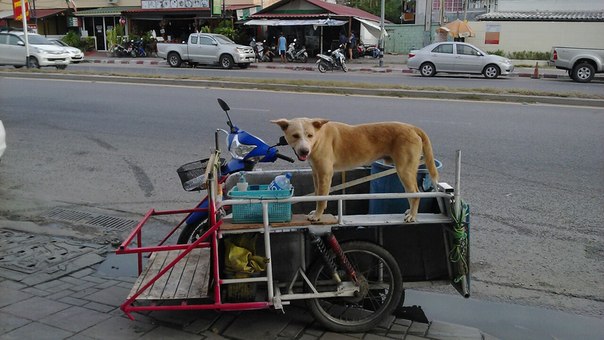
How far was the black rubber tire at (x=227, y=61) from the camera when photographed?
84.7 feet

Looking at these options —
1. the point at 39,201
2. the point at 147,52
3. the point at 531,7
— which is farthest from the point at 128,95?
the point at 531,7

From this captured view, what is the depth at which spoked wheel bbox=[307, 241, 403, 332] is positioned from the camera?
11.4 feet

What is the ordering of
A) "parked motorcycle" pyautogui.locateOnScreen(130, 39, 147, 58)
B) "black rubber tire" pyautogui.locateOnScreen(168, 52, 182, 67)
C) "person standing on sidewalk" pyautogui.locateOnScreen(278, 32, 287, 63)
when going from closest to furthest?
"black rubber tire" pyautogui.locateOnScreen(168, 52, 182, 67) → "person standing on sidewalk" pyautogui.locateOnScreen(278, 32, 287, 63) → "parked motorcycle" pyautogui.locateOnScreen(130, 39, 147, 58)

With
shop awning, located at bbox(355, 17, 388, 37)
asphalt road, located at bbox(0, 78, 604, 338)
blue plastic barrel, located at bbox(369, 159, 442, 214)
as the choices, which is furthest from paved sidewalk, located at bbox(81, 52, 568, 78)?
blue plastic barrel, located at bbox(369, 159, 442, 214)

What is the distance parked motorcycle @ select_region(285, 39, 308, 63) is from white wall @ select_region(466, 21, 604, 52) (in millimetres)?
10511

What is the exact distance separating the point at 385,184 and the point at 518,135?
634 cm

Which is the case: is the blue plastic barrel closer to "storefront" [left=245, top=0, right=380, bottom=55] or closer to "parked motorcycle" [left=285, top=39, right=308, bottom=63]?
"parked motorcycle" [left=285, top=39, right=308, bottom=63]

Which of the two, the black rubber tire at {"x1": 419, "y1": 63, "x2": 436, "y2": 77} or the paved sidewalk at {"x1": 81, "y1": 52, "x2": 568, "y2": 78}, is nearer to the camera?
the black rubber tire at {"x1": 419, "y1": 63, "x2": 436, "y2": 77}

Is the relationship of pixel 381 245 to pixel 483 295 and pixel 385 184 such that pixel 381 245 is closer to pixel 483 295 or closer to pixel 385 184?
pixel 385 184

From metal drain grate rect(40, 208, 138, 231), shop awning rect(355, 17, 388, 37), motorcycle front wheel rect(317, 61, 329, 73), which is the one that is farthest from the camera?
shop awning rect(355, 17, 388, 37)

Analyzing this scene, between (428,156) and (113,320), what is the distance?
7.42 feet

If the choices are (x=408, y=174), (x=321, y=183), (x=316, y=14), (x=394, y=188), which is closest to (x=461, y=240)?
(x=408, y=174)

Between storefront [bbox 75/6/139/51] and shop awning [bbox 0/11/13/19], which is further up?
shop awning [bbox 0/11/13/19]

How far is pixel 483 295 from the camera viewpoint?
14.1 feet
